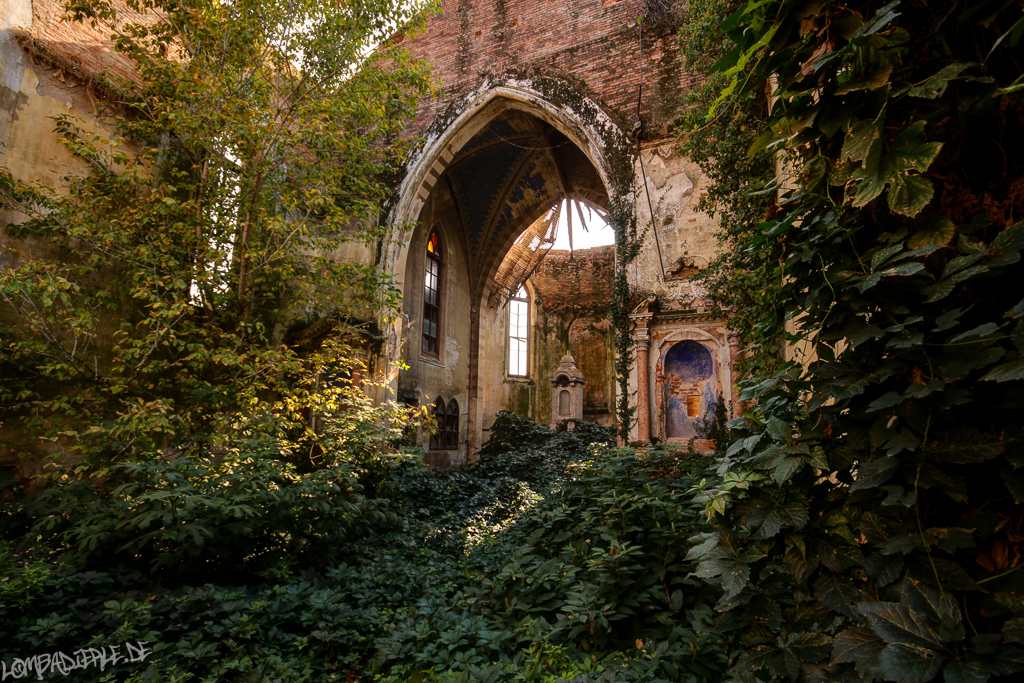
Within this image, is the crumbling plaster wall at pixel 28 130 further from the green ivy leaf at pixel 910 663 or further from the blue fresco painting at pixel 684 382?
the blue fresco painting at pixel 684 382

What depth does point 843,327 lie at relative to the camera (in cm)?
118

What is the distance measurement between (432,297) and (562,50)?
6.56 metres

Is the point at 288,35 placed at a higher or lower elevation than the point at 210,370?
higher

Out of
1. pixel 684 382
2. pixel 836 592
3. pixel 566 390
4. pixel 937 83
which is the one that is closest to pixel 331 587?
pixel 836 592

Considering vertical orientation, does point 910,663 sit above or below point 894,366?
below

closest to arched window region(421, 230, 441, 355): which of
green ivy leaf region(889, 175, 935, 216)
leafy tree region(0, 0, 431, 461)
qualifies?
leafy tree region(0, 0, 431, 461)

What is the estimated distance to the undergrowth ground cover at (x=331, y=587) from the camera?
279 centimetres

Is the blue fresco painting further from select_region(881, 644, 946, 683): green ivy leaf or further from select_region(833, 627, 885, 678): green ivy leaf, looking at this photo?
select_region(881, 644, 946, 683): green ivy leaf

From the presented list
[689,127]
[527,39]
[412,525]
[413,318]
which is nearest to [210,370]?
[412,525]

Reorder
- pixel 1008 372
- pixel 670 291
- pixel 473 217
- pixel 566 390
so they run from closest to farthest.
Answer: pixel 1008 372 → pixel 670 291 → pixel 473 217 → pixel 566 390

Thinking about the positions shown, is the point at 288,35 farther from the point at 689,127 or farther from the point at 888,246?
the point at 888,246

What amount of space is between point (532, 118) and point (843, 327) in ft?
40.2

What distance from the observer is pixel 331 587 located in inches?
159

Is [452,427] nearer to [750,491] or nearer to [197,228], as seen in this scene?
[197,228]
